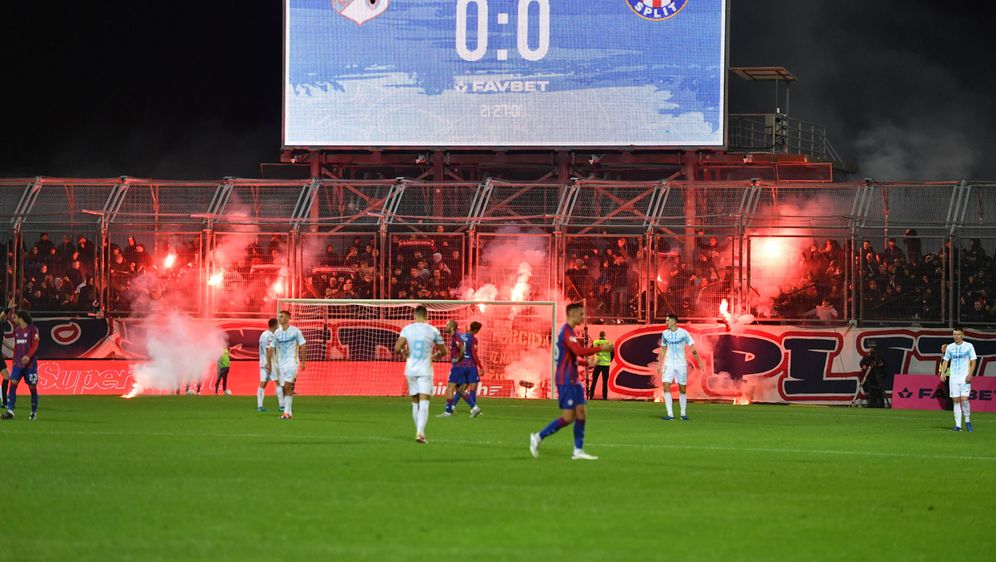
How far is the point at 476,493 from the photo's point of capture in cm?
1392

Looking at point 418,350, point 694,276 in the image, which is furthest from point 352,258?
point 418,350

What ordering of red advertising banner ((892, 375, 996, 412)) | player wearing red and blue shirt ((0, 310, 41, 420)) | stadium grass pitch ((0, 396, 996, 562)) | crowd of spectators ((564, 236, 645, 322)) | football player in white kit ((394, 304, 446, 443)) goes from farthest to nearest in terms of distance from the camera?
crowd of spectators ((564, 236, 645, 322)) < red advertising banner ((892, 375, 996, 412)) < player wearing red and blue shirt ((0, 310, 41, 420)) < football player in white kit ((394, 304, 446, 443)) < stadium grass pitch ((0, 396, 996, 562))

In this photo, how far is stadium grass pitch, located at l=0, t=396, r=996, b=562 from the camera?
35.2 ft

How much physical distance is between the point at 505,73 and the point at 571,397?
28.4 metres

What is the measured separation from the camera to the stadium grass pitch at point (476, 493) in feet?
35.2

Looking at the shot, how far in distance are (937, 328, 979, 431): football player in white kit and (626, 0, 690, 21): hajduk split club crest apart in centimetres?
1991

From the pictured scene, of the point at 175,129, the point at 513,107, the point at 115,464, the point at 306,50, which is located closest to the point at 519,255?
the point at 513,107

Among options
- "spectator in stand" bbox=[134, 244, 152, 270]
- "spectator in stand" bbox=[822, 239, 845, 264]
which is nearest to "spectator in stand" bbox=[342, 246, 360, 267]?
"spectator in stand" bbox=[134, 244, 152, 270]

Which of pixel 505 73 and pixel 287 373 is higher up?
pixel 505 73

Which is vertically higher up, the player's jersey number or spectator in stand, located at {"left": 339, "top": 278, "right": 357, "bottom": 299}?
spectator in stand, located at {"left": 339, "top": 278, "right": 357, "bottom": 299}

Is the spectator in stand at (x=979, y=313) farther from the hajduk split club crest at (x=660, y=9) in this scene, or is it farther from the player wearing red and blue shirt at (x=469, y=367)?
the player wearing red and blue shirt at (x=469, y=367)

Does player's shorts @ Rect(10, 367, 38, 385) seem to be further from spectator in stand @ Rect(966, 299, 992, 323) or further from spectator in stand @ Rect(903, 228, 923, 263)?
spectator in stand @ Rect(966, 299, 992, 323)

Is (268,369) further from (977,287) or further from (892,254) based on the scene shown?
(977,287)

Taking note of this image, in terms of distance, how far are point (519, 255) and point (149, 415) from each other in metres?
14.0
